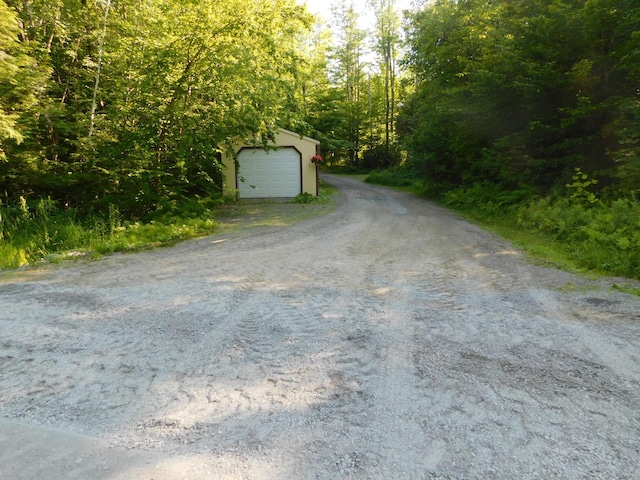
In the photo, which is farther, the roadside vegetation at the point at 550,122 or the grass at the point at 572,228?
the roadside vegetation at the point at 550,122

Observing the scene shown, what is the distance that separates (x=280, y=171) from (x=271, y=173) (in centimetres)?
37

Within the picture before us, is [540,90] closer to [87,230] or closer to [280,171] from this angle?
[280,171]

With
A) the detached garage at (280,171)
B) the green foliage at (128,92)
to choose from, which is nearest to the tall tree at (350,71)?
the detached garage at (280,171)

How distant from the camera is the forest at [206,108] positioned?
26.2ft

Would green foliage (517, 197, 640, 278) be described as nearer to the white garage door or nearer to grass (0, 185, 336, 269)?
grass (0, 185, 336, 269)

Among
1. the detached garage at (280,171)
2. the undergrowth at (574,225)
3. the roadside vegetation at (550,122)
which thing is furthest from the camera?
the detached garage at (280,171)

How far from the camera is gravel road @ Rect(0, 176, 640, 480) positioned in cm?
209

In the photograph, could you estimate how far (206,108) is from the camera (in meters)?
9.83

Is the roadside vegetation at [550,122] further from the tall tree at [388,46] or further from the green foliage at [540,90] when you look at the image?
the tall tree at [388,46]

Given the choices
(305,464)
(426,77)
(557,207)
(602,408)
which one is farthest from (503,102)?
(305,464)

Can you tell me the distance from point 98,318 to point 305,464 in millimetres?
2848

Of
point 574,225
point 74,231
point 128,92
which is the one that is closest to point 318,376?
point 74,231

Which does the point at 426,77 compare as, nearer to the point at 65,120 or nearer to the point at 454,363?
the point at 65,120

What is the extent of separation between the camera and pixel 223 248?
7469 millimetres
